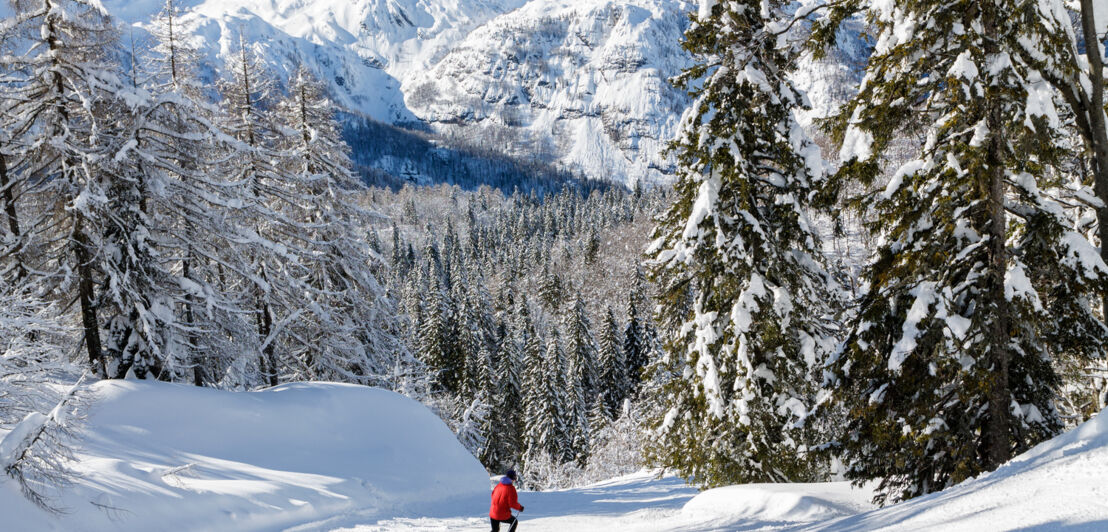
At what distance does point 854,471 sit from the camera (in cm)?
916

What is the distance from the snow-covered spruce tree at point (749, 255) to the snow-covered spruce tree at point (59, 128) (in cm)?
1164

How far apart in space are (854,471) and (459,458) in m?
9.20

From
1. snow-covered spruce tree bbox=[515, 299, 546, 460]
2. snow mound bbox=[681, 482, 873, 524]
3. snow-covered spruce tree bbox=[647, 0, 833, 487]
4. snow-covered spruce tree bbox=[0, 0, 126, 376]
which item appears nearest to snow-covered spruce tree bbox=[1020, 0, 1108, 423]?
snow mound bbox=[681, 482, 873, 524]

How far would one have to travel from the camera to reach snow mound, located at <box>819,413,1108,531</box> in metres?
4.66

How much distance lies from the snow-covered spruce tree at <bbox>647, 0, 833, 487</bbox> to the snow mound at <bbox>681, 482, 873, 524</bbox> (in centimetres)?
137

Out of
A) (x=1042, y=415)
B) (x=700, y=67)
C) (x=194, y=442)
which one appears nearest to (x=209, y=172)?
(x=194, y=442)

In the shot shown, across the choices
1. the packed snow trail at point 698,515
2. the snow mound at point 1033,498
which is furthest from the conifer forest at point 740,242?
the snow mound at point 1033,498

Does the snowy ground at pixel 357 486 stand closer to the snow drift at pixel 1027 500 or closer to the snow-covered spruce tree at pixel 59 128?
the snow drift at pixel 1027 500

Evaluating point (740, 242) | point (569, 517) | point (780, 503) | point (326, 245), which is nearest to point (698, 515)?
point (780, 503)

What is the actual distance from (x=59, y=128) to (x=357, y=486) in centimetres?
916

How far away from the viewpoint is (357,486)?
12.2 m

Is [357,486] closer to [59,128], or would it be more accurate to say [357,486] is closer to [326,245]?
[59,128]

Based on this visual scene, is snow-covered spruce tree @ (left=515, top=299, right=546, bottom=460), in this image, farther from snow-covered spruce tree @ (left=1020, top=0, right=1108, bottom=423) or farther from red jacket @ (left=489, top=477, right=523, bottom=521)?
snow-covered spruce tree @ (left=1020, top=0, right=1108, bottom=423)

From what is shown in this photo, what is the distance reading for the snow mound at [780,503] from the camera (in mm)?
9309
